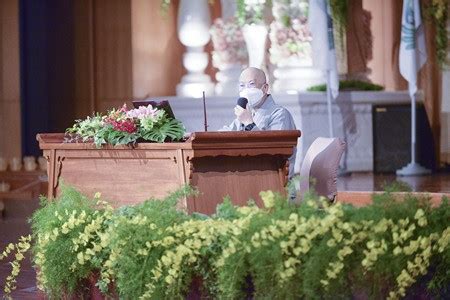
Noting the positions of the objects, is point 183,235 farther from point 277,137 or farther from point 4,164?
point 4,164

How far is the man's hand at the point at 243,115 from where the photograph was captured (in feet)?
19.4

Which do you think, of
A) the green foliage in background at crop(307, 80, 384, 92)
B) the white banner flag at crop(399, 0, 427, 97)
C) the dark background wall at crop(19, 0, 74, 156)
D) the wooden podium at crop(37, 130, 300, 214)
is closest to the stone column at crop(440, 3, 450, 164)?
the green foliage in background at crop(307, 80, 384, 92)

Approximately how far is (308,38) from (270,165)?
19.8 feet

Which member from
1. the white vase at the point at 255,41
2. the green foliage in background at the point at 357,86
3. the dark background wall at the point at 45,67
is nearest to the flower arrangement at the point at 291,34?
the white vase at the point at 255,41

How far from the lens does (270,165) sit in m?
5.50

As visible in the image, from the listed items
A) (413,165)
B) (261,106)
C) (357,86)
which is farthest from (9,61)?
(261,106)

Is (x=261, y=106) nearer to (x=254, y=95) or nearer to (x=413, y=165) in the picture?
(x=254, y=95)

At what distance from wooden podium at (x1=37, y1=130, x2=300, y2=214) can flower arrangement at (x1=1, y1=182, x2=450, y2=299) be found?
0.38 metres

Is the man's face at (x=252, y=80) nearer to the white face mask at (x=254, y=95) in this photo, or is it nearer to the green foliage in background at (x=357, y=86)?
the white face mask at (x=254, y=95)

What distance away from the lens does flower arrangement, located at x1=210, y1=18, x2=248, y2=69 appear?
11.6 meters

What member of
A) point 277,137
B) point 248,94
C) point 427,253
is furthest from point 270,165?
point 427,253

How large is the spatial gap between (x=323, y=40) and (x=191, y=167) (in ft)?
19.1

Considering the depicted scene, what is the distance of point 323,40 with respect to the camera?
10.9 metres

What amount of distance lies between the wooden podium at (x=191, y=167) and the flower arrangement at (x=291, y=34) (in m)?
5.88
